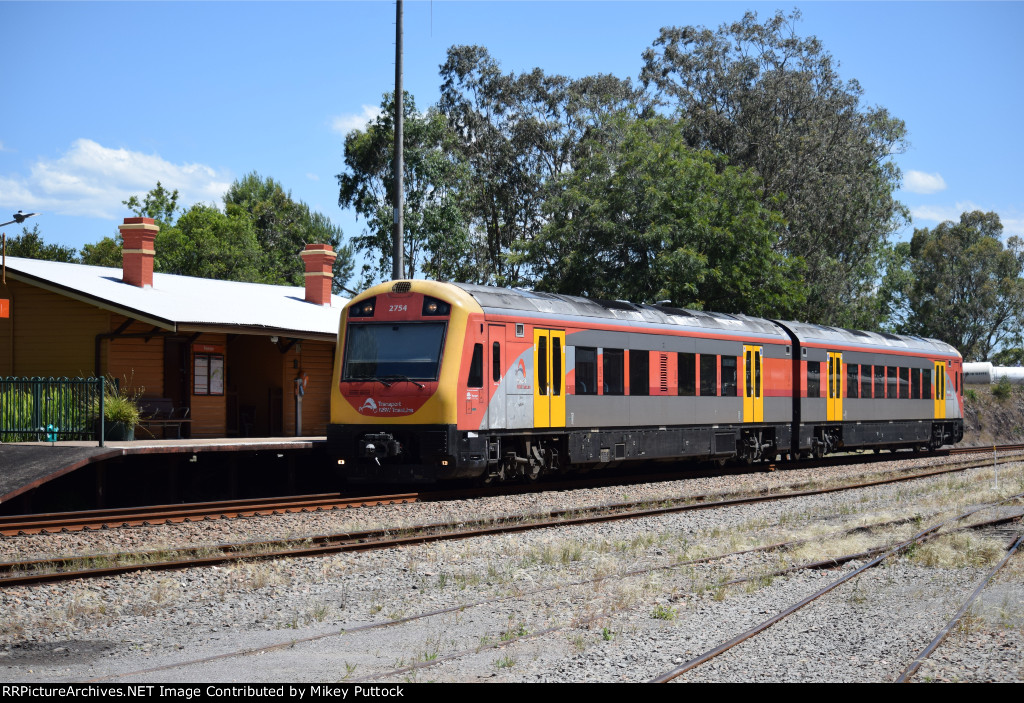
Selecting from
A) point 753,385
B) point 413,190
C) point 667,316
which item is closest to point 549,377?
point 667,316

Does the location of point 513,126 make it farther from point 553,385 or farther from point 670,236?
point 553,385

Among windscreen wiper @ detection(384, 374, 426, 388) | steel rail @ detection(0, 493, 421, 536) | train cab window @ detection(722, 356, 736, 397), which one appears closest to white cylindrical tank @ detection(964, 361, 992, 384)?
train cab window @ detection(722, 356, 736, 397)

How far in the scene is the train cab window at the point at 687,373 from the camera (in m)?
21.7

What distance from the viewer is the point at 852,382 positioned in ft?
90.3

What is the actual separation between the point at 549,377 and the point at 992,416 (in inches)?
1828

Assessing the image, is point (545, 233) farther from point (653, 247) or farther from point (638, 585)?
point (638, 585)

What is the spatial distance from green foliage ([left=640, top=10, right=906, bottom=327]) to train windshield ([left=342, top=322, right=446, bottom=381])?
101 feet

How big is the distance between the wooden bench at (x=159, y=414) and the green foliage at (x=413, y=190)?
2537 centimetres

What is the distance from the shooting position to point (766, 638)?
802 cm

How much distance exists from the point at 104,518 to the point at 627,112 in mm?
32185

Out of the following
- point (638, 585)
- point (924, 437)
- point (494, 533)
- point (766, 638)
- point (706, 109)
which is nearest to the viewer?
point (766, 638)

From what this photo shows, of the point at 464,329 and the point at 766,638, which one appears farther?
the point at 464,329

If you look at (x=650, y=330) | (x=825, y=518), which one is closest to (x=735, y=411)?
(x=650, y=330)

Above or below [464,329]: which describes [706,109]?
above
